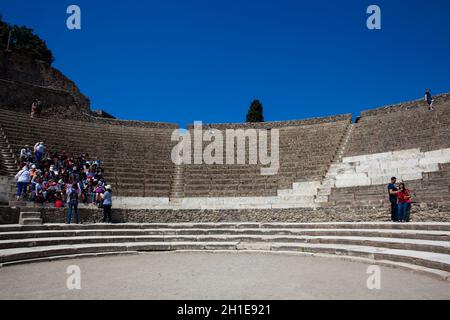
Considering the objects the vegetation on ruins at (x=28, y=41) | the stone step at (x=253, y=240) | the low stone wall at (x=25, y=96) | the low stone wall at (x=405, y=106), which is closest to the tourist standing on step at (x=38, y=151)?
the stone step at (x=253, y=240)

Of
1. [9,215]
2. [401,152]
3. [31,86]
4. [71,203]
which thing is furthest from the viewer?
[31,86]

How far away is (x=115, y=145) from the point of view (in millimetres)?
20406

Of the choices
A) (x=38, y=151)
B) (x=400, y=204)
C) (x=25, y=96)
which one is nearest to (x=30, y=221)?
(x=38, y=151)

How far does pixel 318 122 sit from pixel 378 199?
1192 centimetres

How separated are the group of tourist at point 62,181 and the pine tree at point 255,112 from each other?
19042 mm

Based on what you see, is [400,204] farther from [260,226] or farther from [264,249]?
[260,226]

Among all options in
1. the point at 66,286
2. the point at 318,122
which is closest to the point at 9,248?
the point at 66,286

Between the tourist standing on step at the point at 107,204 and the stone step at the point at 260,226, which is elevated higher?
the tourist standing on step at the point at 107,204

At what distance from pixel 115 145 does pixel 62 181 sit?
22.2ft

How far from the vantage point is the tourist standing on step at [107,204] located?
39.5 ft

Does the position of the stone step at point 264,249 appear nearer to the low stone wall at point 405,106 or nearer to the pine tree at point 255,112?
the low stone wall at point 405,106

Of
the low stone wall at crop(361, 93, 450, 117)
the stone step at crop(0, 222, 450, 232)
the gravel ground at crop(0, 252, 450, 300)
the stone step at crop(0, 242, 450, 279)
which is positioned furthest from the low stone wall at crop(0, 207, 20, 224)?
the low stone wall at crop(361, 93, 450, 117)

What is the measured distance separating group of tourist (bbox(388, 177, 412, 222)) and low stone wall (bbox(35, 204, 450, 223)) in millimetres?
468

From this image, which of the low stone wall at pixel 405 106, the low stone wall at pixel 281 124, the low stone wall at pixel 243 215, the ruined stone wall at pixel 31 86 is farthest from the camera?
the low stone wall at pixel 281 124
